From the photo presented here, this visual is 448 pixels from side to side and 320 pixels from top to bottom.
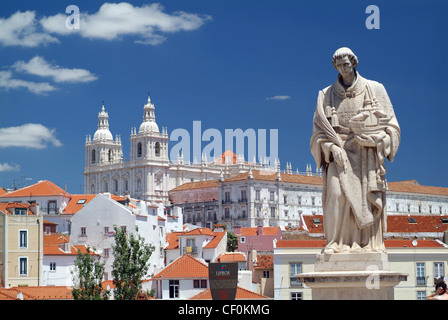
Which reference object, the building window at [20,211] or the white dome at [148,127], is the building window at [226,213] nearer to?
the white dome at [148,127]

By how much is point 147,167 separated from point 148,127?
9.11 metres

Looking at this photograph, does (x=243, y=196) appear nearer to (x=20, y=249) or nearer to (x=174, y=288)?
(x=20, y=249)

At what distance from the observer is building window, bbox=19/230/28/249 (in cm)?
5919

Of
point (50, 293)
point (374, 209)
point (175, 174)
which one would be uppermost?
point (175, 174)

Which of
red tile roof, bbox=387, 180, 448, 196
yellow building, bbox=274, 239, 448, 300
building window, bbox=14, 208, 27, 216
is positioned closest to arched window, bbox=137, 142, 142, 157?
red tile roof, bbox=387, 180, 448, 196

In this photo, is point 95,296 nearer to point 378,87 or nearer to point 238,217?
point 378,87

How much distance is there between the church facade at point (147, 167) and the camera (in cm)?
15738

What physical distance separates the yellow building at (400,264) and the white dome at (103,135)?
135m

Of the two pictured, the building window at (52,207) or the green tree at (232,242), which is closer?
the green tree at (232,242)

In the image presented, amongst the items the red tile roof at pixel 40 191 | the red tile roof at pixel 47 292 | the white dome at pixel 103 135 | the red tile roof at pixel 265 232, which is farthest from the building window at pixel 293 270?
the white dome at pixel 103 135

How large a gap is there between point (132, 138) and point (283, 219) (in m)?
40.2

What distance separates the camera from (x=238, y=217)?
440ft

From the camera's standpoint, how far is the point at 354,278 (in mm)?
8898
